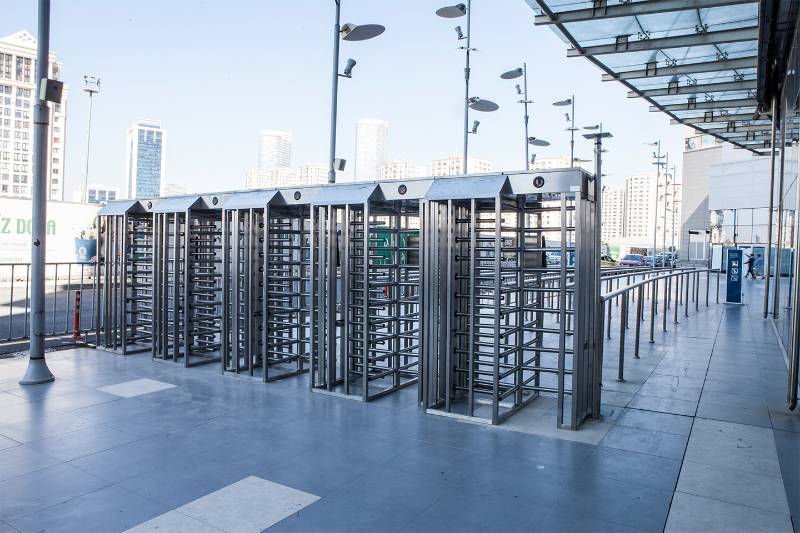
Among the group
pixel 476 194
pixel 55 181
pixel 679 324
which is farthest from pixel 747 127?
pixel 55 181

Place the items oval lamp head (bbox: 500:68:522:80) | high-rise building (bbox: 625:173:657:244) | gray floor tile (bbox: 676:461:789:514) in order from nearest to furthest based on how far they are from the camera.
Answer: gray floor tile (bbox: 676:461:789:514) → oval lamp head (bbox: 500:68:522:80) → high-rise building (bbox: 625:173:657:244)

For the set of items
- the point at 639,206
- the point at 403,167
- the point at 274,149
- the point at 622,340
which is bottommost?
the point at 622,340

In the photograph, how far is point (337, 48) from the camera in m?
10.2

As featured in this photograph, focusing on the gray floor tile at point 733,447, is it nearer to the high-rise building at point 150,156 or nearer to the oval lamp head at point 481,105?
the oval lamp head at point 481,105

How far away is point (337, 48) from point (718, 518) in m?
9.15

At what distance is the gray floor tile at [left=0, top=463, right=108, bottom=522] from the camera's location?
148 inches

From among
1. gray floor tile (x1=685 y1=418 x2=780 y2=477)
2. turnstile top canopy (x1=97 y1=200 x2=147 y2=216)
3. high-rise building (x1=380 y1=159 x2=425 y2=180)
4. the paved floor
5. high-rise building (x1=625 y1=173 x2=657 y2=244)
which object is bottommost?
the paved floor

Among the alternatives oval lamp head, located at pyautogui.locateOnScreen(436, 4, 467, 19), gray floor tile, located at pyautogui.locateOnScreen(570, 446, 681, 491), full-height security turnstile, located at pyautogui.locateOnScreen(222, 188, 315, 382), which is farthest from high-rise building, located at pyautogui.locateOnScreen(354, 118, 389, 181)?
gray floor tile, located at pyautogui.locateOnScreen(570, 446, 681, 491)

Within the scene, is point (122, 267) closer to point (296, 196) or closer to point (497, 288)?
point (296, 196)

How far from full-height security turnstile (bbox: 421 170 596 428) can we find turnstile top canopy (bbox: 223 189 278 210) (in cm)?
243

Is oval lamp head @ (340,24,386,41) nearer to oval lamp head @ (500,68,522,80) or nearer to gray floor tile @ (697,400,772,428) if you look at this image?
oval lamp head @ (500,68,522,80)

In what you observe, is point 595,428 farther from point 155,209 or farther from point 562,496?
point 155,209

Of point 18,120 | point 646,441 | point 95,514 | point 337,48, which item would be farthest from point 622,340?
point 18,120

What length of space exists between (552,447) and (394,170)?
23915 millimetres
